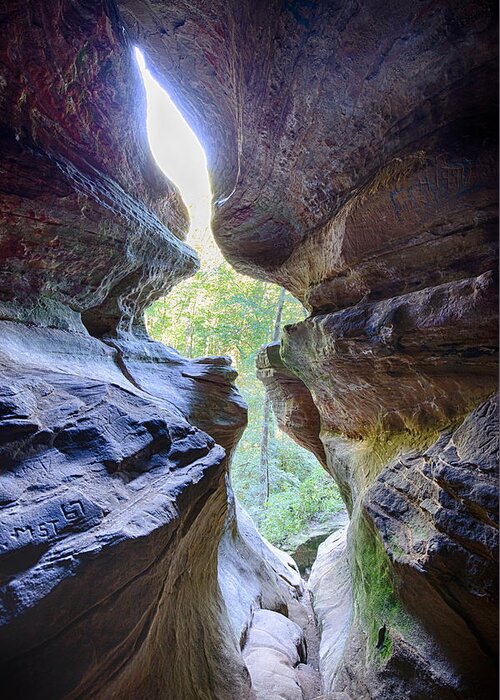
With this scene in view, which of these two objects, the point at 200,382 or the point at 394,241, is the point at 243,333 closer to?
the point at 200,382

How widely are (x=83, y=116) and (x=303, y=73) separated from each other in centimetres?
287

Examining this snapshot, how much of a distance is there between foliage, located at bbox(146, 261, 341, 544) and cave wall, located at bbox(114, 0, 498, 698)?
907 centimetres

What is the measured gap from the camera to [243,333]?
16328 mm

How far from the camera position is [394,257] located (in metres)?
4.57

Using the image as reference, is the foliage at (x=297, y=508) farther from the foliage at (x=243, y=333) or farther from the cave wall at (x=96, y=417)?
the cave wall at (x=96, y=417)

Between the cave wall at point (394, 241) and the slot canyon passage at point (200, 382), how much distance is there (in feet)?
0.08

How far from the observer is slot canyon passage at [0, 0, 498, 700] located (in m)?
2.43

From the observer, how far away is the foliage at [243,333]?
1434cm

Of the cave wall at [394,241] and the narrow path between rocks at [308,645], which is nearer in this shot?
the cave wall at [394,241]

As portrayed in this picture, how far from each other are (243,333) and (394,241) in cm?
1210

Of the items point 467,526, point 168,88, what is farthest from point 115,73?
point 467,526

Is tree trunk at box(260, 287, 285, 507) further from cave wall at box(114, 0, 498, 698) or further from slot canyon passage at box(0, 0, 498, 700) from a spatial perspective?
cave wall at box(114, 0, 498, 698)

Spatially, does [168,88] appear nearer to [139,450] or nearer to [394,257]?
[394,257]

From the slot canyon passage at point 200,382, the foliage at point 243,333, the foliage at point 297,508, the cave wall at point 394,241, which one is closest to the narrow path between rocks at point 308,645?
the slot canyon passage at point 200,382
